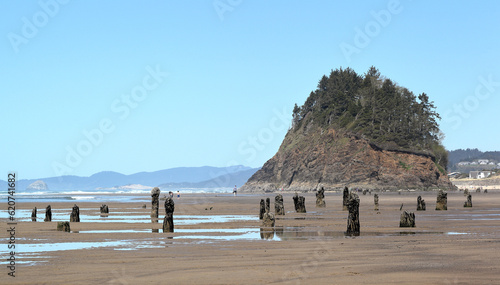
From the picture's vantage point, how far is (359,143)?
14738cm

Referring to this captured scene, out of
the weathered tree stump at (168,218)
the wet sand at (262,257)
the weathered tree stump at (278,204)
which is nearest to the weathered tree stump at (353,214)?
the wet sand at (262,257)

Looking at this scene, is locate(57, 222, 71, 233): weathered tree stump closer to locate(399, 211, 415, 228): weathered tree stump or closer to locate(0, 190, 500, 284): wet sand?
locate(0, 190, 500, 284): wet sand

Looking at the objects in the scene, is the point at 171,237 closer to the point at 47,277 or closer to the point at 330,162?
the point at 47,277

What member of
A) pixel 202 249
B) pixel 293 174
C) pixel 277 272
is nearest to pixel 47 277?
pixel 277 272

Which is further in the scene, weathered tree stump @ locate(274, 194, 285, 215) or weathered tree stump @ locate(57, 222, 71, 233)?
weathered tree stump @ locate(274, 194, 285, 215)

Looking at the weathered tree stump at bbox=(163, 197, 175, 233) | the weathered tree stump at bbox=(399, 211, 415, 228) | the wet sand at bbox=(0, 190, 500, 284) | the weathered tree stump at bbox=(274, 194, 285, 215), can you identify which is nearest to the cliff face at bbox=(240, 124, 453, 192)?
the weathered tree stump at bbox=(274, 194, 285, 215)

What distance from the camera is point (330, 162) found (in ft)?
488

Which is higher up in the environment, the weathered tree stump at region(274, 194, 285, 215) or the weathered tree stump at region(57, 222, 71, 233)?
the weathered tree stump at region(274, 194, 285, 215)

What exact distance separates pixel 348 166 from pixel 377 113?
19.7 meters

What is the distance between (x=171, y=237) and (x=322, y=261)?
8.72 metres

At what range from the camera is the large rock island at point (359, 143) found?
466 feet

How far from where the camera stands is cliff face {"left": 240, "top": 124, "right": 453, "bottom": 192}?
139750 mm

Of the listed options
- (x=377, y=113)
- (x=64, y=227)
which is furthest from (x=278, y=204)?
(x=377, y=113)

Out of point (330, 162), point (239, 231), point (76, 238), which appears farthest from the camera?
point (330, 162)
